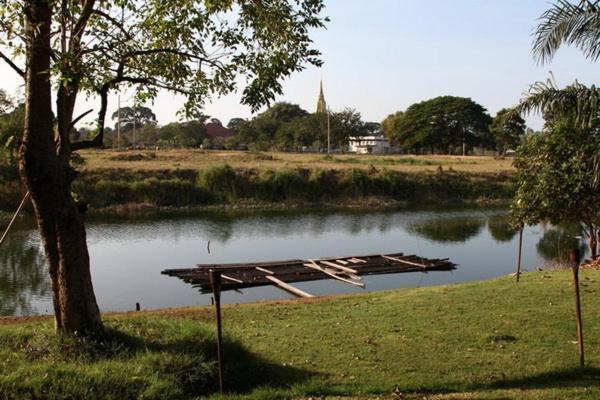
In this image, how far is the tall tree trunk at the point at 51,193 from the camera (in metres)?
7.09

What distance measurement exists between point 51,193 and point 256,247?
19951 millimetres

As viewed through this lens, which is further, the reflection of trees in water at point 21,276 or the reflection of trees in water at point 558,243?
the reflection of trees in water at point 558,243

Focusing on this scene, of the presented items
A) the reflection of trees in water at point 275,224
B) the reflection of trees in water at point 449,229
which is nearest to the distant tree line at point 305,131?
the reflection of trees in water at point 275,224

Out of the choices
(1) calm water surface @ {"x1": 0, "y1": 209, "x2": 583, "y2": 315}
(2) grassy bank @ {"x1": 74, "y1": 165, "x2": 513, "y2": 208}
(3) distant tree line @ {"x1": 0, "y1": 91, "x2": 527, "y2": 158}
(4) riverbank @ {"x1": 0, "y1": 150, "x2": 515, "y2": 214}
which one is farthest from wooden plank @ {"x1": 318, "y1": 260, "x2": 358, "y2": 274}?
(3) distant tree line @ {"x1": 0, "y1": 91, "x2": 527, "y2": 158}

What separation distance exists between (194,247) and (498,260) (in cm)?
1275

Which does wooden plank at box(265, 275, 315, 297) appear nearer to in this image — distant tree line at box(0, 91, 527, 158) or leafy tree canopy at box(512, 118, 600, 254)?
leafy tree canopy at box(512, 118, 600, 254)

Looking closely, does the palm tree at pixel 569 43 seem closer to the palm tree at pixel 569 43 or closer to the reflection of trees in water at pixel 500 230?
the palm tree at pixel 569 43

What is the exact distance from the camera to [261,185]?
45562mm

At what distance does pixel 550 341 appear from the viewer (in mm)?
8359

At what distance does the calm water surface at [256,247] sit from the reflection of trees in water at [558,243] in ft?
0.15

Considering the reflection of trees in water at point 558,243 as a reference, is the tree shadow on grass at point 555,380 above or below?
above

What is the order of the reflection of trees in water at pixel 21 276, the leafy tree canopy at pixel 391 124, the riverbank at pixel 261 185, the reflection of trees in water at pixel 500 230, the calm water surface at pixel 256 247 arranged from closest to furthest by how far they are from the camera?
the reflection of trees in water at pixel 21 276 → the calm water surface at pixel 256 247 → the reflection of trees in water at pixel 500 230 → the riverbank at pixel 261 185 → the leafy tree canopy at pixel 391 124

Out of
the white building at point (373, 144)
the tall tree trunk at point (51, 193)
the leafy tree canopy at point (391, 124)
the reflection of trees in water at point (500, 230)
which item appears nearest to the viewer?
the tall tree trunk at point (51, 193)

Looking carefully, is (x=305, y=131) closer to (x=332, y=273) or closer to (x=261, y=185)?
(x=261, y=185)
